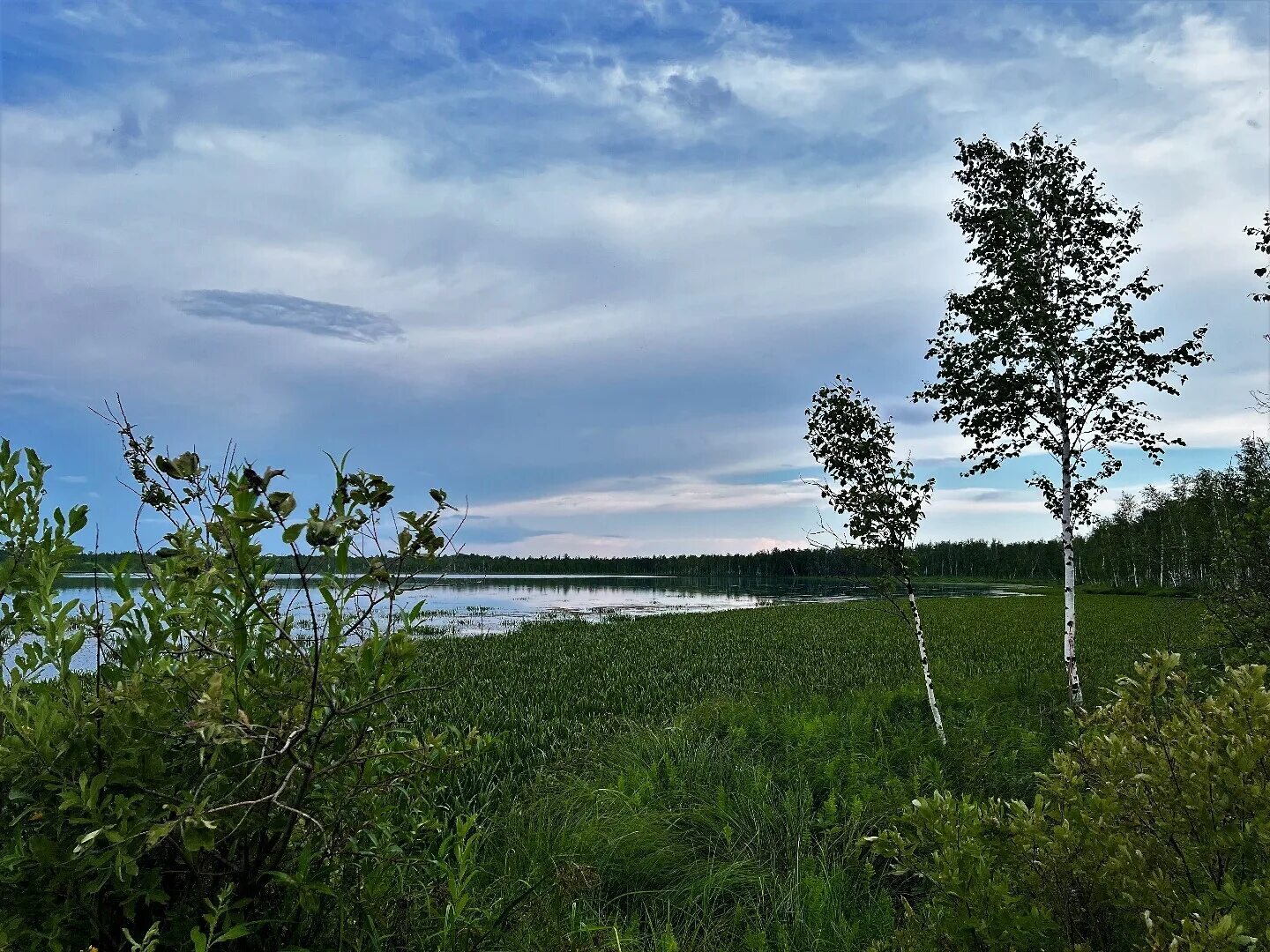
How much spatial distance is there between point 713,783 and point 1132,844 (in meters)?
4.86

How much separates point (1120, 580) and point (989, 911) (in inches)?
3575

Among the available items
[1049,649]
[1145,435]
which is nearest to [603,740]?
[1145,435]

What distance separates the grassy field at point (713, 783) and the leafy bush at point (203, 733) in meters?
0.57

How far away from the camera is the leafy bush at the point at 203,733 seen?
239 centimetres

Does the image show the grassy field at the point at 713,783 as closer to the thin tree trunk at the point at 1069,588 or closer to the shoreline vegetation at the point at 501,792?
the shoreline vegetation at the point at 501,792

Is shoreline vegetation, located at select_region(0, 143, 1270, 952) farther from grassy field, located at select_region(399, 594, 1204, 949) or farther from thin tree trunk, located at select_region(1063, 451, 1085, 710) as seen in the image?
thin tree trunk, located at select_region(1063, 451, 1085, 710)

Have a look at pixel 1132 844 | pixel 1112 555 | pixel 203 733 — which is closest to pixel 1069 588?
pixel 1132 844

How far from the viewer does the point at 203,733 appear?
2.08m

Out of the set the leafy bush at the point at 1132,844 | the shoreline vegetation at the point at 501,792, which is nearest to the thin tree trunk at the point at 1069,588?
the shoreline vegetation at the point at 501,792

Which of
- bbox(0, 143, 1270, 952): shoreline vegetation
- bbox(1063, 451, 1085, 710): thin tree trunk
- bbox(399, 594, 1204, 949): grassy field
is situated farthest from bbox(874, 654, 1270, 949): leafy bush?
bbox(1063, 451, 1085, 710): thin tree trunk

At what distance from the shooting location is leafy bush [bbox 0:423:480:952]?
94.0 inches

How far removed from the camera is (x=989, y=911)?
8.32 ft

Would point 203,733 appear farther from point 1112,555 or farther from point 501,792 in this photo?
point 1112,555

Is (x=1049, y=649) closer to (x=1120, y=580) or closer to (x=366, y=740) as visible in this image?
(x=366, y=740)
